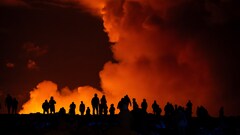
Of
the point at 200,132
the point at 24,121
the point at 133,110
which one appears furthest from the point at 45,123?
the point at 200,132

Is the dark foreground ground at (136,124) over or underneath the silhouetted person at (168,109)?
underneath

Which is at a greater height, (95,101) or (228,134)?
(95,101)

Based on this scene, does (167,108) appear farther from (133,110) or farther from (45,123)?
(45,123)

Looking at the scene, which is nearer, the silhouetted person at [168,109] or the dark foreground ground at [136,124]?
the dark foreground ground at [136,124]

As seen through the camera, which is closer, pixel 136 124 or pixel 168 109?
pixel 136 124

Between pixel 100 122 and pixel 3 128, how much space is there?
11103 millimetres

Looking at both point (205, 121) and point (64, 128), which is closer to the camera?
point (64, 128)

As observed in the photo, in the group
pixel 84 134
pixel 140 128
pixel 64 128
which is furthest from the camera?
pixel 140 128

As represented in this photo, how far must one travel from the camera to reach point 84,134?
1439 inches

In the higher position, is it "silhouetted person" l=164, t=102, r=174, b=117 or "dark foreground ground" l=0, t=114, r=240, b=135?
"silhouetted person" l=164, t=102, r=174, b=117

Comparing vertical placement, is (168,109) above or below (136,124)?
above

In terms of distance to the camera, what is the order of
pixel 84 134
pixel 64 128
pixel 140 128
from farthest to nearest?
pixel 140 128 → pixel 64 128 → pixel 84 134

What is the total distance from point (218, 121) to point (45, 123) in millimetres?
20979

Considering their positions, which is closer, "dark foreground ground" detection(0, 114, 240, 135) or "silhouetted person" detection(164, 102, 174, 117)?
"dark foreground ground" detection(0, 114, 240, 135)
